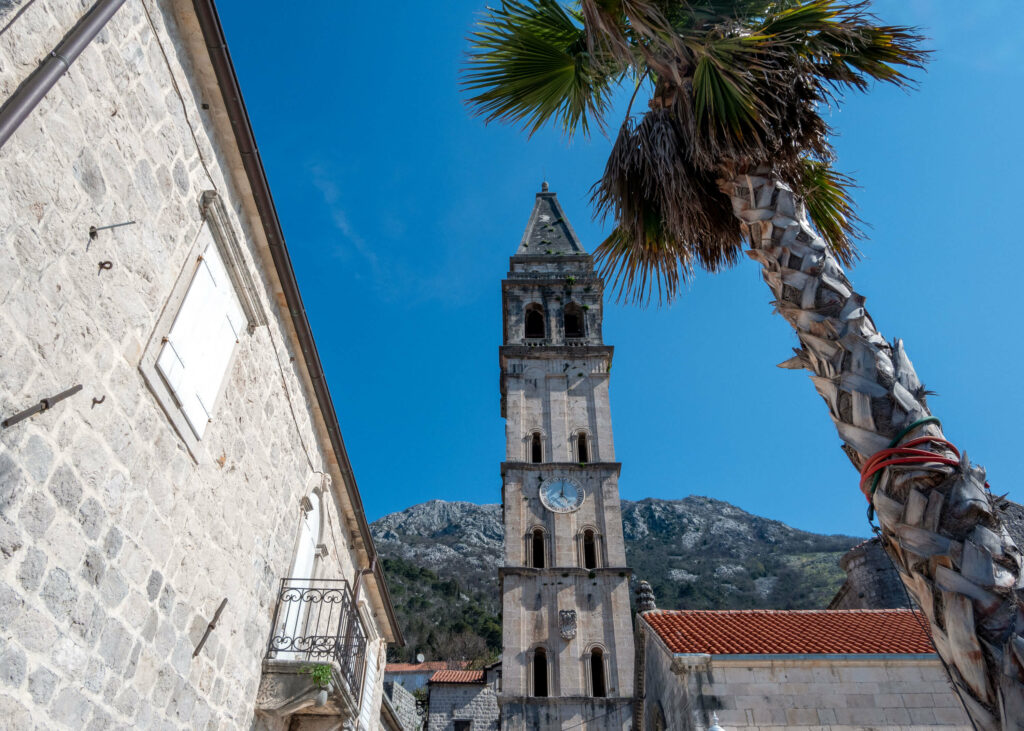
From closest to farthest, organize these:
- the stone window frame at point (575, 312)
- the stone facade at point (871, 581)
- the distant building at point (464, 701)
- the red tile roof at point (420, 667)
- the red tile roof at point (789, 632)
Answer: the red tile roof at point (789, 632)
the stone facade at point (871, 581)
the stone window frame at point (575, 312)
the distant building at point (464, 701)
the red tile roof at point (420, 667)

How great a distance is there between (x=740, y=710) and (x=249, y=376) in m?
8.66

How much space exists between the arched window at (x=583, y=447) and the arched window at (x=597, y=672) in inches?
298

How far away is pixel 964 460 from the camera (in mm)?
3270

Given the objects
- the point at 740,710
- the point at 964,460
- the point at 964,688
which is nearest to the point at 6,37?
the point at 964,460

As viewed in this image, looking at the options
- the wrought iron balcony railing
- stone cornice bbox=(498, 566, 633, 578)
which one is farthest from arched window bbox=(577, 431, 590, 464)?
the wrought iron balcony railing

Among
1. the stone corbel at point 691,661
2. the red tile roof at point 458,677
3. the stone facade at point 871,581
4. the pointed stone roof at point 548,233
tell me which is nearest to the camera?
the stone corbel at point 691,661

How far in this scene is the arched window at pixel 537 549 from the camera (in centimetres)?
2630

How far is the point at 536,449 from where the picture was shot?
29078 millimetres

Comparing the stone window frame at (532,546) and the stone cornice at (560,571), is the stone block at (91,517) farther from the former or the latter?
the stone window frame at (532,546)

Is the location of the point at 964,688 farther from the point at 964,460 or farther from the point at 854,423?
the point at 854,423

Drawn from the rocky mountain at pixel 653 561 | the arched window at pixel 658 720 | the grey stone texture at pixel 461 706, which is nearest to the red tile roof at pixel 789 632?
the arched window at pixel 658 720

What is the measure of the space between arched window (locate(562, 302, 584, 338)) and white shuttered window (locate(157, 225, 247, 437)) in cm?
2719

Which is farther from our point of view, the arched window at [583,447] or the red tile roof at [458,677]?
the red tile roof at [458,677]

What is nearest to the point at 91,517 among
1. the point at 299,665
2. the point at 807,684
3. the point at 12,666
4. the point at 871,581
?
the point at 12,666
